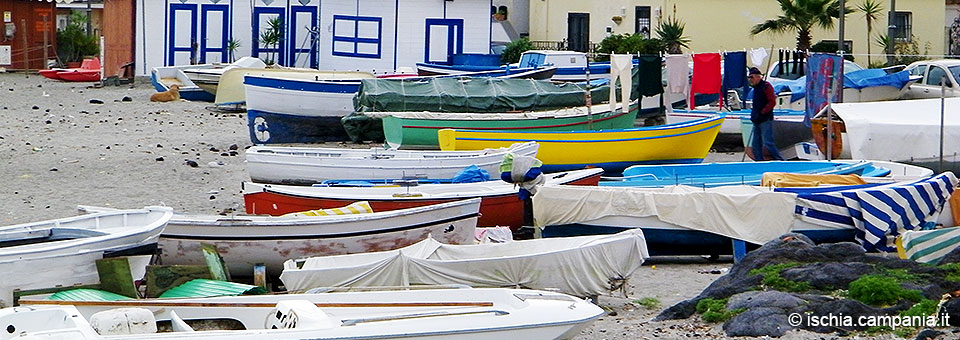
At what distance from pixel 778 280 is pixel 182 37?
30.9 metres

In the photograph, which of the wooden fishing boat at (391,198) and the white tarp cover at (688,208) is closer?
the white tarp cover at (688,208)

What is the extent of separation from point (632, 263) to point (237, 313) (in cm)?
387

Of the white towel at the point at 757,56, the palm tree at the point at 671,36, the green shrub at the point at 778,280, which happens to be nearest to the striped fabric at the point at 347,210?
the green shrub at the point at 778,280

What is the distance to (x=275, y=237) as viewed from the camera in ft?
40.0

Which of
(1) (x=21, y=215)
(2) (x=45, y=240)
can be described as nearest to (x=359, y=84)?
(1) (x=21, y=215)

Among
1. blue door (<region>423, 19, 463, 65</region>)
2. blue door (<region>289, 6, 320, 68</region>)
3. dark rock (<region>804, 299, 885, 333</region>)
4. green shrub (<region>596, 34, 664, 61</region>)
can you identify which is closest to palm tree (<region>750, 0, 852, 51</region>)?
green shrub (<region>596, 34, 664, 61</region>)

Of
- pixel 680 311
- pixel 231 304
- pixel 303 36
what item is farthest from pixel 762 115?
pixel 303 36

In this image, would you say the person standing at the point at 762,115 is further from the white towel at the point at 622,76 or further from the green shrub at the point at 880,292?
the green shrub at the point at 880,292

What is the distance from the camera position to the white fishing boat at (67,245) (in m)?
10.4

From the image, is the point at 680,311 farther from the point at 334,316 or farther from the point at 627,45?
the point at 627,45

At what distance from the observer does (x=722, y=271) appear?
1319cm

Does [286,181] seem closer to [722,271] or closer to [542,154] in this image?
[542,154]

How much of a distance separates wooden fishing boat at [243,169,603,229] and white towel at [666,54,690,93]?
918 centimetres

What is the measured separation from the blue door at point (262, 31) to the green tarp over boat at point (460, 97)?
51.3ft
